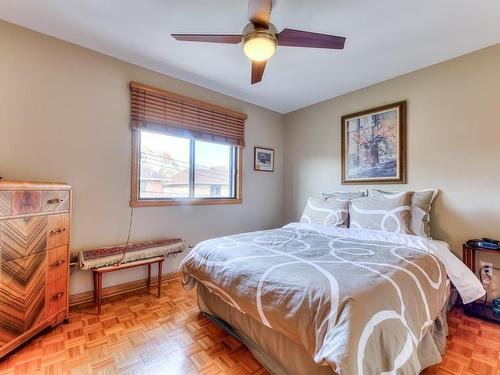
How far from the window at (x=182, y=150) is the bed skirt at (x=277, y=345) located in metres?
1.49

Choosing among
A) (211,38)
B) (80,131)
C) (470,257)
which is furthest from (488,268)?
(80,131)

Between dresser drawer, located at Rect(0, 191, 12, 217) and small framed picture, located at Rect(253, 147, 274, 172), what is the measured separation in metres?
2.74

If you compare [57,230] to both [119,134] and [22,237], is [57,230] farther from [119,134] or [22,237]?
[119,134]

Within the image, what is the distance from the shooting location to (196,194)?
10.2 feet

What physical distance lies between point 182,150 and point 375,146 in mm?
2417

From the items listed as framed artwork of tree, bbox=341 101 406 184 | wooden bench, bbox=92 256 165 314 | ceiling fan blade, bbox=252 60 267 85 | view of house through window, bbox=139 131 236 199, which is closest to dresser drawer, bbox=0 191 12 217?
wooden bench, bbox=92 256 165 314

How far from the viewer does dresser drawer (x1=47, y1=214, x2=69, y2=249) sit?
1.76 metres

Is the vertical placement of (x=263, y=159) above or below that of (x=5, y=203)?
above

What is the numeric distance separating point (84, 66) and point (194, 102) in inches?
44.9

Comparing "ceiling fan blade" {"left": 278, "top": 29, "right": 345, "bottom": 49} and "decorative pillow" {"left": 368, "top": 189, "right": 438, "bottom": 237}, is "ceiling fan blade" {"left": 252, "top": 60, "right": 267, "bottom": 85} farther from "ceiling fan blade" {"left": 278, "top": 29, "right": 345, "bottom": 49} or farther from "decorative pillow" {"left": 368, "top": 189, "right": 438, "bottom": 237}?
"decorative pillow" {"left": 368, "top": 189, "right": 438, "bottom": 237}

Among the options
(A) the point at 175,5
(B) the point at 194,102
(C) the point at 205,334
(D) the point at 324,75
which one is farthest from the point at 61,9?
(C) the point at 205,334

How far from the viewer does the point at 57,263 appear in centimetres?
183

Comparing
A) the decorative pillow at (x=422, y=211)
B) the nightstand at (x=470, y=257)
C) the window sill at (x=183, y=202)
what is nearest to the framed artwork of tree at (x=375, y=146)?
the decorative pillow at (x=422, y=211)

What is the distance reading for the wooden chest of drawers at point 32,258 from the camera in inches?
58.0
